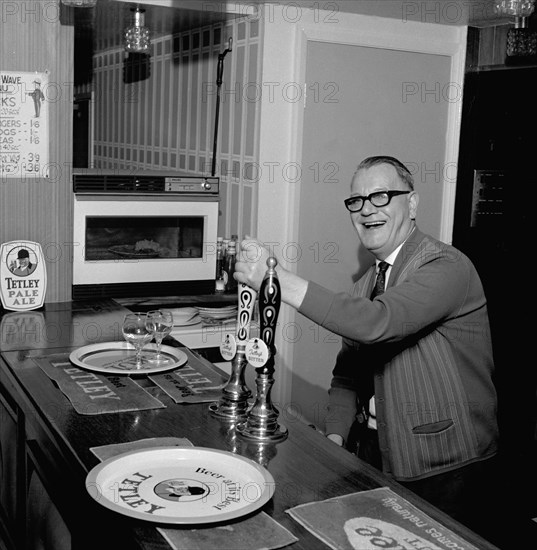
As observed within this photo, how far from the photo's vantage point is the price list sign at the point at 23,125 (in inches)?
136

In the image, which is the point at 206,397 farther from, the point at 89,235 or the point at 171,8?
the point at 171,8

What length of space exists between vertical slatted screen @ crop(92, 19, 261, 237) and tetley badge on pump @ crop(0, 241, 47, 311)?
3.75 ft

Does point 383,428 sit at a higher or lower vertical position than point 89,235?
lower

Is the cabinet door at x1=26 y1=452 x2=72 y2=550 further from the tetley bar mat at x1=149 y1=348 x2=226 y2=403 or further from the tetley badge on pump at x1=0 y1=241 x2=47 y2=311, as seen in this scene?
the tetley badge on pump at x1=0 y1=241 x2=47 y2=311

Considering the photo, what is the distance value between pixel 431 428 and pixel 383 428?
15 centimetres

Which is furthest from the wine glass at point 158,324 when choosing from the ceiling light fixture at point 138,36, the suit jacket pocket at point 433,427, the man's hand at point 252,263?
the ceiling light fixture at point 138,36

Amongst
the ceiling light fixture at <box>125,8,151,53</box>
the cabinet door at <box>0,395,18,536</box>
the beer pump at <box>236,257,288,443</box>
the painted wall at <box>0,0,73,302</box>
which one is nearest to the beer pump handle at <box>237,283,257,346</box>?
the beer pump at <box>236,257,288,443</box>

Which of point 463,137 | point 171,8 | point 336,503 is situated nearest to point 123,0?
point 171,8

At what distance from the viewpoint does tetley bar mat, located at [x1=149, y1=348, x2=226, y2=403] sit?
2299 millimetres

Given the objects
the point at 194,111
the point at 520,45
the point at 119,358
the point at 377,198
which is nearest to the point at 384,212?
the point at 377,198

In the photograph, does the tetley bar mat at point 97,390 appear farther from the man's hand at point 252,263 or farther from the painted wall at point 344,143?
the painted wall at point 344,143

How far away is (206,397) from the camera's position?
2305 mm

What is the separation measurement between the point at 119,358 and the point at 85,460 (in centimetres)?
83

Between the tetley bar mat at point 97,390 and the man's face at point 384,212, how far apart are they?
0.93 m
